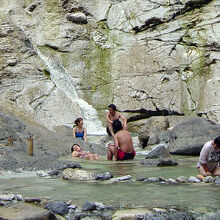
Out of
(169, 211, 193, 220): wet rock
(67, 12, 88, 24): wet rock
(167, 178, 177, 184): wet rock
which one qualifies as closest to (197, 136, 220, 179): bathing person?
(167, 178, 177, 184): wet rock

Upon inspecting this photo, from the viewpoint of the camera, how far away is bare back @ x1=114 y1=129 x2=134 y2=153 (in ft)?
30.8

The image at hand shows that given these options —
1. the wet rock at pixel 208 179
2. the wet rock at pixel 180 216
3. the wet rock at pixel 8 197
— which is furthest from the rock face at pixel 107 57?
the wet rock at pixel 180 216

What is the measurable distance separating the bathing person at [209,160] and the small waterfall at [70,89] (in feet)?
38.5

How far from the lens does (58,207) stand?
4.38 meters

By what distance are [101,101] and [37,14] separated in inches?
263

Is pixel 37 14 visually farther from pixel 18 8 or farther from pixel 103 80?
pixel 103 80

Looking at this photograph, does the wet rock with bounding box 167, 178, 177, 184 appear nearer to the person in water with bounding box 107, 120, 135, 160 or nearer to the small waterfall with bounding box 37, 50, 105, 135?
the person in water with bounding box 107, 120, 135, 160

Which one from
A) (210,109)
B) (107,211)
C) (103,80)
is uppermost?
(103,80)

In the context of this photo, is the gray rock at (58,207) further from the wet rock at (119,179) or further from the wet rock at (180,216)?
the wet rock at (119,179)

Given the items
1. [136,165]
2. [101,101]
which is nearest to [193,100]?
[101,101]

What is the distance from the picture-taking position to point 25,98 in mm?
18875

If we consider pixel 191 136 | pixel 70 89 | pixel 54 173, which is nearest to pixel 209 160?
pixel 54 173

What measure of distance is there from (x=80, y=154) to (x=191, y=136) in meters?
3.36

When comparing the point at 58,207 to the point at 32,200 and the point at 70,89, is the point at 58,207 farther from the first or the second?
the point at 70,89
